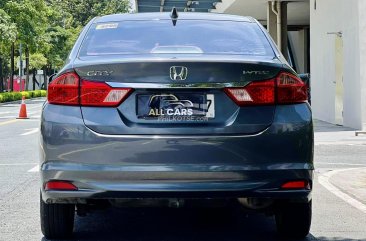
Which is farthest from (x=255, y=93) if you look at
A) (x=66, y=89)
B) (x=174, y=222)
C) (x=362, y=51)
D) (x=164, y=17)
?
(x=362, y=51)

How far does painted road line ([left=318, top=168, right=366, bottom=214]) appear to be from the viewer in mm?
7465

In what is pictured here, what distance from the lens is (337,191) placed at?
27.5 ft

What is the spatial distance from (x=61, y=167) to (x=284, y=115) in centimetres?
148

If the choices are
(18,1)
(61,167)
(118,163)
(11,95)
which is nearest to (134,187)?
(118,163)

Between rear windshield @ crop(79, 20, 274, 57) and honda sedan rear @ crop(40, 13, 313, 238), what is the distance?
251 millimetres

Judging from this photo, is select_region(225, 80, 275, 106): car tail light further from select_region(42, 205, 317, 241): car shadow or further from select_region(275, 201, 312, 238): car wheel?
select_region(42, 205, 317, 241): car shadow

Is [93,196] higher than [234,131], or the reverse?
[234,131]

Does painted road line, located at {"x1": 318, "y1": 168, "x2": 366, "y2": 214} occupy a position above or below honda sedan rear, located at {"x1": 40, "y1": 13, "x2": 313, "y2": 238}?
below

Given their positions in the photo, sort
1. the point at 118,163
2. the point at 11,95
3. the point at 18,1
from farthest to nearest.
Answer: the point at 18,1 → the point at 11,95 → the point at 118,163

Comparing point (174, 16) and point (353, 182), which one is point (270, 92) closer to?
point (174, 16)

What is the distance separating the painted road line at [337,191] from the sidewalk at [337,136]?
4.85m

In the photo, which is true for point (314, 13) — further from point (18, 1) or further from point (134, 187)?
point (18, 1)

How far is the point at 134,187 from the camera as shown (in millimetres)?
4812

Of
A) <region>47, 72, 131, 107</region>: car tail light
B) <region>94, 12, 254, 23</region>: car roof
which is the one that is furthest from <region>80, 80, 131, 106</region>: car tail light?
<region>94, 12, 254, 23</region>: car roof
